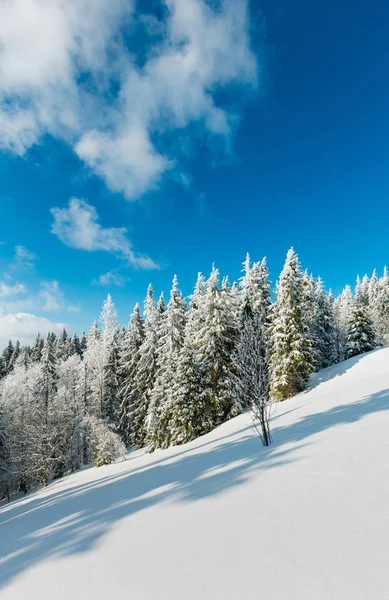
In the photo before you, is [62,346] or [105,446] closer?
[105,446]

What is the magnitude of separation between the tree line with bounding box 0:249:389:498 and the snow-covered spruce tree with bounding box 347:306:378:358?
0.12 meters

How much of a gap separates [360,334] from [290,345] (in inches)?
497

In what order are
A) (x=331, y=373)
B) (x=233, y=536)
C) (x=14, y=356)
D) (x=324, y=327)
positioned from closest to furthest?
(x=233, y=536) → (x=331, y=373) → (x=324, y=327) → (x=14, y=356)

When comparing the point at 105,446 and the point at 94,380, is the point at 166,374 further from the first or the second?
the point at 94,380

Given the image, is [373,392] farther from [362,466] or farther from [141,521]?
[141,521]

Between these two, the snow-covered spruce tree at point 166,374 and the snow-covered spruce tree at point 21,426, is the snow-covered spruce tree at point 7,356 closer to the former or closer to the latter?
the snow-covered spruce tree at point 21,426

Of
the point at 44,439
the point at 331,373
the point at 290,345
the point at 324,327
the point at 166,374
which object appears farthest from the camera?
the point at 324,327

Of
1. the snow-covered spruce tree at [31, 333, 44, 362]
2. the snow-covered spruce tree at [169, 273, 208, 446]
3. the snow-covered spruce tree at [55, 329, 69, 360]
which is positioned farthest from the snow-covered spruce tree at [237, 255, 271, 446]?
the snow-covered spruce tree at [31, 333, 44, 362]

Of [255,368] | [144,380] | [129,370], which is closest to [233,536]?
[255,368]

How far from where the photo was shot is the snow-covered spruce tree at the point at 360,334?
33.0 metres

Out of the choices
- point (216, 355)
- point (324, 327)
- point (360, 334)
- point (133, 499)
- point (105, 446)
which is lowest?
point (133, 499)

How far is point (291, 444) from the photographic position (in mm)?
10578

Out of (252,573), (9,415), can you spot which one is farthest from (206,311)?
(9,415)

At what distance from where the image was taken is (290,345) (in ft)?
84.3
